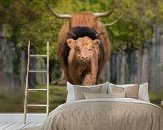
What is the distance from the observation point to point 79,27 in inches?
277

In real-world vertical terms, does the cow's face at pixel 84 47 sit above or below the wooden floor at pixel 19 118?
above

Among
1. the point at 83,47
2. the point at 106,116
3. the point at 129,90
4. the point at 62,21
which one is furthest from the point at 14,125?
the point at 106,116

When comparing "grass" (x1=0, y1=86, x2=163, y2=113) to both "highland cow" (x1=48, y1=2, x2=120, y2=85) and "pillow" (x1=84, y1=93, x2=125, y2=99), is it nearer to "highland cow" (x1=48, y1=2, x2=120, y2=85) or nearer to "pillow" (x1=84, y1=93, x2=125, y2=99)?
"highland cow" (x1=48, y1=2, x2=120, y2=85)

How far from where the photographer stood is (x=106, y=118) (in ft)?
15.0

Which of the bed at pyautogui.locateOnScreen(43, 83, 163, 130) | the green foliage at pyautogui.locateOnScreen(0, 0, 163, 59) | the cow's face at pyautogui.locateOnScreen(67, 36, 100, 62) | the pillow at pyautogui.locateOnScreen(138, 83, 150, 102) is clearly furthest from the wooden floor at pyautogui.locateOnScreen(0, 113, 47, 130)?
the bed at pyautogui.locateOnScreen(43, 83, 163, 130)

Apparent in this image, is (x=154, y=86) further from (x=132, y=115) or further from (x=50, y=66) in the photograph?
(x=132, y=115)

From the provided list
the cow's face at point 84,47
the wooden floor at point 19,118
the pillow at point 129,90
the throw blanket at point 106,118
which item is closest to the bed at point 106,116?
the throw blanket at point 106,118

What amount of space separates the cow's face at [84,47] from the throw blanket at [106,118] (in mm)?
2087

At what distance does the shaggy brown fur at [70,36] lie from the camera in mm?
7020

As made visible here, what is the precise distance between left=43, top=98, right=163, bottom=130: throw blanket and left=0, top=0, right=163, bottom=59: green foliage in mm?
2659

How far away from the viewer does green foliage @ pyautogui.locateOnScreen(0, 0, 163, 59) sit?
23.6 feet

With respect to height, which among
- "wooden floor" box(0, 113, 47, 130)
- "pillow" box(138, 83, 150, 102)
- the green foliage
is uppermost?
the green foliage

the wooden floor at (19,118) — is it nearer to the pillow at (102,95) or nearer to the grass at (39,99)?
the grass at (39,99)

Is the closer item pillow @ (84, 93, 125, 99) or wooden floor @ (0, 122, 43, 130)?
pillow @ (84, 93, 125, 99)
